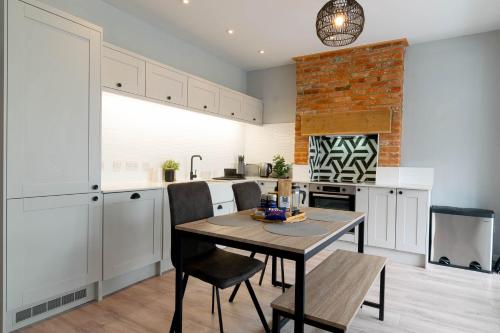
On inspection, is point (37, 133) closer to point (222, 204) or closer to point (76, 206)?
point (76, 206)

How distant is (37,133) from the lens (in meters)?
2.07

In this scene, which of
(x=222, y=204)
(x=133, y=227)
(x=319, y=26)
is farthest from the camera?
(x=222, y=204)

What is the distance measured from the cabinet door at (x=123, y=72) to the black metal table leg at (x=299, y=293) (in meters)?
2.38

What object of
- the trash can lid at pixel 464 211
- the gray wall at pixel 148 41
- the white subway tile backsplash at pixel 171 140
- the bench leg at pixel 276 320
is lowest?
the bench leg at pixel 276 320

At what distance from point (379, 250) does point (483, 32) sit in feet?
9.49

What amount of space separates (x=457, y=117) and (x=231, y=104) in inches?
116

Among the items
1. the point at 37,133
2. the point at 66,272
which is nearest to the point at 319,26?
the point at 37,133

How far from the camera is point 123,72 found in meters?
2.89

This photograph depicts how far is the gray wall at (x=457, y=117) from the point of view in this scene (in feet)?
11.6

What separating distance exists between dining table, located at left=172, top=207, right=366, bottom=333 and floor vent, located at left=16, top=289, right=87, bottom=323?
104cm

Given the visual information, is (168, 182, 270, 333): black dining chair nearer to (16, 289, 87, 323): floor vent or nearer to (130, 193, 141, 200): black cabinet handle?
(130, 193, 141, 200): black cabinet handle

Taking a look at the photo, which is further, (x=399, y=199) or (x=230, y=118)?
(x=230, y=118)

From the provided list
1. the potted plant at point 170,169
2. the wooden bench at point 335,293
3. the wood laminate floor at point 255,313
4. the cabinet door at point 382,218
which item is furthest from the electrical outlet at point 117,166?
the cabinet door at point 382,218

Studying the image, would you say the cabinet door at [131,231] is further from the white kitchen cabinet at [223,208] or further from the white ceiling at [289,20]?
the white ceiling at [289,20]
